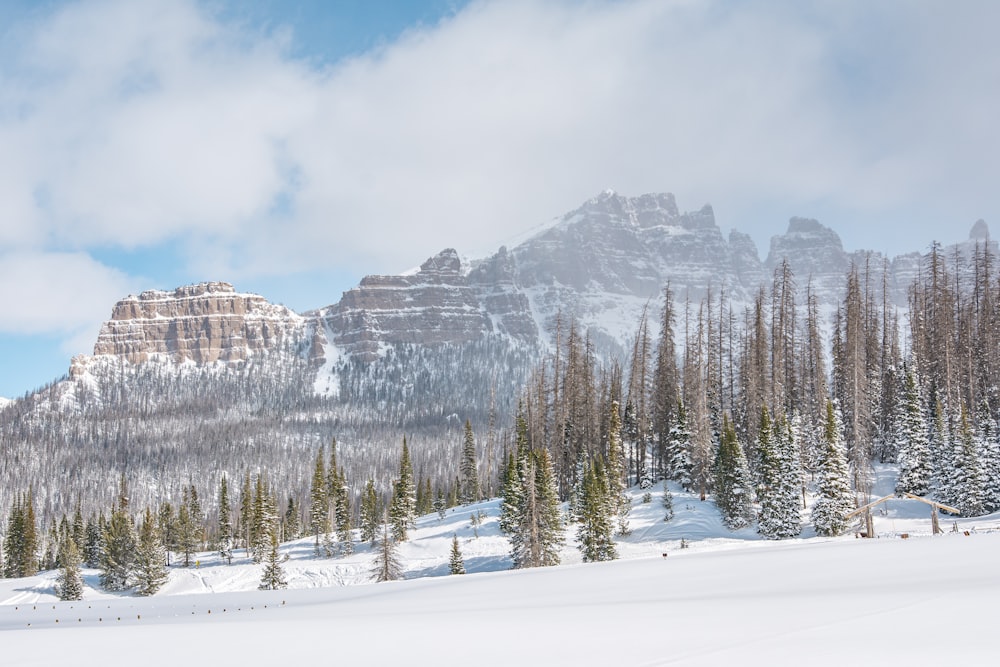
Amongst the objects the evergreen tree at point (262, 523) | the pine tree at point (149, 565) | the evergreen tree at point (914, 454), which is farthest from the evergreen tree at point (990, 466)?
the pine tree at point (149, 565)

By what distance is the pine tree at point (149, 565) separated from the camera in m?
65.6

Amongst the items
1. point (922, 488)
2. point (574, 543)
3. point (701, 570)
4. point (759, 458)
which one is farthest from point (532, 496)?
point (701, 570)

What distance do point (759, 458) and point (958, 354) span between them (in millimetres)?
22426

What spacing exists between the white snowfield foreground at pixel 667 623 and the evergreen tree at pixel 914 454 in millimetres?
38084

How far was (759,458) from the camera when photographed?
4778 cm

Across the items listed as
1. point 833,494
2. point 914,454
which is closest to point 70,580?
point 833,494

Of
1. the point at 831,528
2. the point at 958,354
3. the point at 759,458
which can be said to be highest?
the point at 958,354

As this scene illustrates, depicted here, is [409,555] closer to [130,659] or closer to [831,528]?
Answer: [831,528]

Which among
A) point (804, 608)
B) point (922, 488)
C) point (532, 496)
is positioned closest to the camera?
point (804, 608)

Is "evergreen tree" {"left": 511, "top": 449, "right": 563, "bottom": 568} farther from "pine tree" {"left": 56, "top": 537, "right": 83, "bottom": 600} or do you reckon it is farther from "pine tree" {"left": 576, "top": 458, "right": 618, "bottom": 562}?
"pine tree" {"left": 56, "top": 537, "right": 83, "bottom": 600}

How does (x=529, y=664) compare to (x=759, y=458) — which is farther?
(x=759, y=458)

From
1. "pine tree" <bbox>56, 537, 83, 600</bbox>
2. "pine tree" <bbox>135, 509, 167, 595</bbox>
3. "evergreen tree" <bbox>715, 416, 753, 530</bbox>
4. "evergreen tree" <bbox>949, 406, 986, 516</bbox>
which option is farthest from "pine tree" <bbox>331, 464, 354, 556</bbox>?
"evergreen tree" <bbox>949, 406, 986, 516</bbox>

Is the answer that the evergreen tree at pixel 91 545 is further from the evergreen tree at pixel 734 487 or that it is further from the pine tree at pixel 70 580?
the evergreen tree at pixel 734 487

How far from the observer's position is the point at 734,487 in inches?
1900
